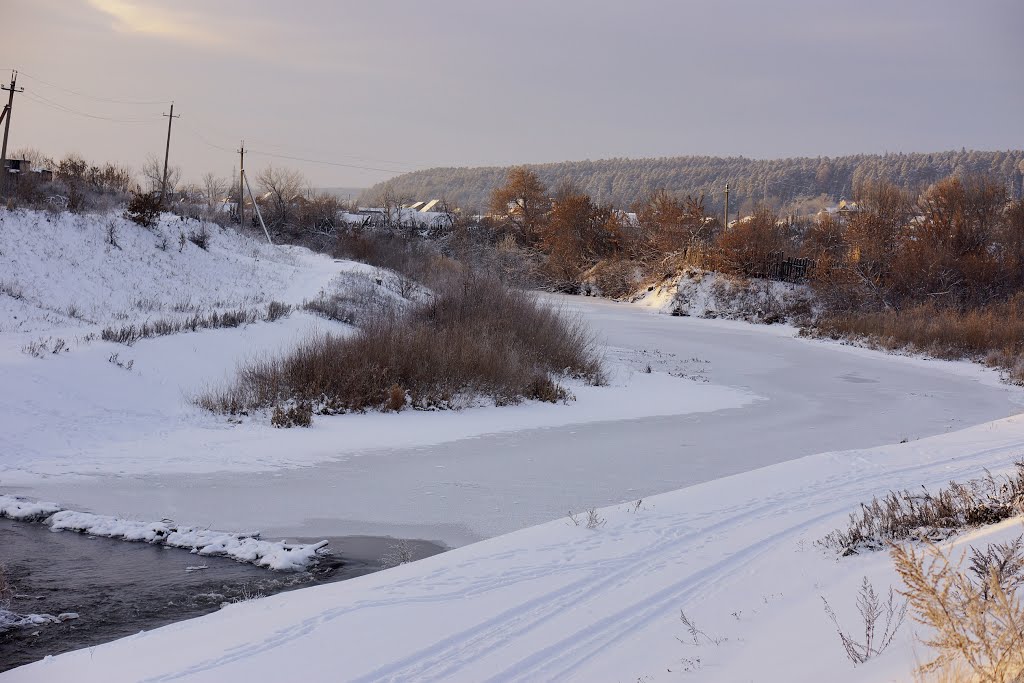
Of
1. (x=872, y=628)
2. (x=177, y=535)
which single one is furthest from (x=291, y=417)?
(x=872, y=628)

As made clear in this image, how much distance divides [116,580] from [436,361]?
980cm

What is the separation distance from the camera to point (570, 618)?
552 centimetres

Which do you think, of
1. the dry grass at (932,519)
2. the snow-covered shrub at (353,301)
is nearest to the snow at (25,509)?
the dry grass at (932,519)

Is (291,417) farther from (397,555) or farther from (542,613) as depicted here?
(542,613)

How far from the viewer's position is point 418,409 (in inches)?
623

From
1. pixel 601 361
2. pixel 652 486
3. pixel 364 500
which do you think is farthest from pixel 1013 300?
pixel 364 500

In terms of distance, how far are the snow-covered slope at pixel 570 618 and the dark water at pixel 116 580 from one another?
56cm

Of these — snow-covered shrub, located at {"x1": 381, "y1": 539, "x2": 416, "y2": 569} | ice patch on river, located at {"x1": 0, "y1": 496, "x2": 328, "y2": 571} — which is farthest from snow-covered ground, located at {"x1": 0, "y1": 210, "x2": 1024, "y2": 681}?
snow-covered shrub, located at {"x1": 381, "y1": 539, "x2": 416, "y2": 569}

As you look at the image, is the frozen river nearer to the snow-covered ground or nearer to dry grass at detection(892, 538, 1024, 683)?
the snow-covered ground

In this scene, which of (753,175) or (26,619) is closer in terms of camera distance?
(26,619)

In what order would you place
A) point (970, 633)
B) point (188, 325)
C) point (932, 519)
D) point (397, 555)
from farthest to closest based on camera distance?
point (188, 325)
point (397, 555)
point (932, 519)
point (970, 633)

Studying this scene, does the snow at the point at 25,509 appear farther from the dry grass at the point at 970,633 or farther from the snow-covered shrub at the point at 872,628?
the dry grass at the point at 970,633

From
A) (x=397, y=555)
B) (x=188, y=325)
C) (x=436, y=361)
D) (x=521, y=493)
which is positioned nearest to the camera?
(x=397, y=555)

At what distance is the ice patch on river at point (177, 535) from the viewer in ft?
26.1
